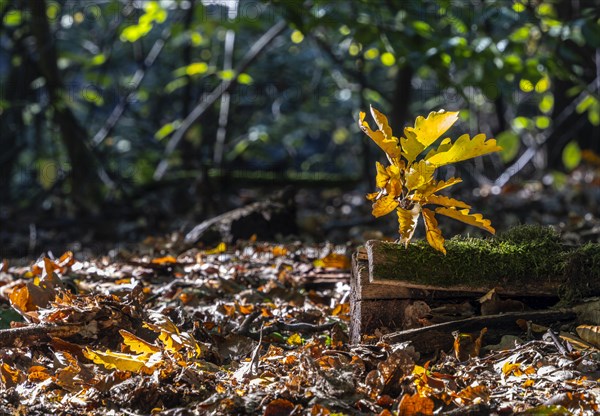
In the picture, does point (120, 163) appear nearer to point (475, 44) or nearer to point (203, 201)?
point (203, 201)

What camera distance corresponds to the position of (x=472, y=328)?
2578 mm

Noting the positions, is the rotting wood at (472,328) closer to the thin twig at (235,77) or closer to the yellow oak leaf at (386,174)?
the yellow oak leaf at (386,174)

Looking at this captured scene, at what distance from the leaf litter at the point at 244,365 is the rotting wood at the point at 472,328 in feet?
0.12

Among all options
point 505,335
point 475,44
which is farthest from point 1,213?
point 505,335

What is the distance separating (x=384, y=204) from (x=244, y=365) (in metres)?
0.76

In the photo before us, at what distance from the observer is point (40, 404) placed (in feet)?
7.35

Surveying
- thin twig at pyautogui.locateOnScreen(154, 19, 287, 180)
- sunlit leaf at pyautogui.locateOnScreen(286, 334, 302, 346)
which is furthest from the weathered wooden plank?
thin twig at pyautogui.locateOnScreen(154, 19, 287, 180)

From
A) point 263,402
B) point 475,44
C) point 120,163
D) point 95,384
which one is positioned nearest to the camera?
point 263,402

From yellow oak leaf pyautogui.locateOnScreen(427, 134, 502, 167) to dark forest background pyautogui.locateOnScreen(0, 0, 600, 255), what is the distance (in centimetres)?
222

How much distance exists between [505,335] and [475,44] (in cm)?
281

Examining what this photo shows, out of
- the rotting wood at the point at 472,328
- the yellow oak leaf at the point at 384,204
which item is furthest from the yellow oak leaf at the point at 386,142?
the rotting wood at the point at 472,328

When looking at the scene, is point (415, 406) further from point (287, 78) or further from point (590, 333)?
point (287, 78)

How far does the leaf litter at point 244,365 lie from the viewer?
2141 millimetres

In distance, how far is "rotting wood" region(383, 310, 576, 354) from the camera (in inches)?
99.8
